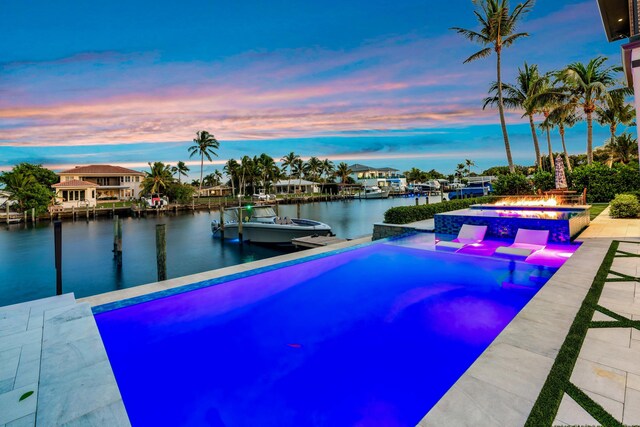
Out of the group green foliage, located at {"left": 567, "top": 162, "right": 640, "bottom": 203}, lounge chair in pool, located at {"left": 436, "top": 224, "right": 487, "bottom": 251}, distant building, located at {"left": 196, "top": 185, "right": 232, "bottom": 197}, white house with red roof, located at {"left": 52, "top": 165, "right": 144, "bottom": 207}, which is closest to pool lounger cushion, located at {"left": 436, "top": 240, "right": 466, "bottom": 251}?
lounge chair in pool, located at {"left": 436, "top": 224, "right": 487, "bottom": 251}

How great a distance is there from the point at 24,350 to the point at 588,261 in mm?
9541

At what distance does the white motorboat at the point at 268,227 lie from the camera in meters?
16.3

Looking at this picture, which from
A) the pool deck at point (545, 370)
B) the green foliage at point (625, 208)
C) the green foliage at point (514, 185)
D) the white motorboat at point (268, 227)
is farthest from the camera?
the green foliage at point (514, 185)

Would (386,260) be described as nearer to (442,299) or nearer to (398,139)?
(442,299)

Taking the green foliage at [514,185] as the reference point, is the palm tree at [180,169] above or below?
above

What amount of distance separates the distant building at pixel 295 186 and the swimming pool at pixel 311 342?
210 ft

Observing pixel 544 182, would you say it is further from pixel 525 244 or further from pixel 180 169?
pixel 180 169

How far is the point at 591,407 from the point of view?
2273mm

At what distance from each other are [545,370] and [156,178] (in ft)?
166

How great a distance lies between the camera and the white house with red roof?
1640 inches

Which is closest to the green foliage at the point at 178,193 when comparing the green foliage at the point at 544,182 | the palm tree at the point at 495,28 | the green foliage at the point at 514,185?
the palm tree at the point at 495,28

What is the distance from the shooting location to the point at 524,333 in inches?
140

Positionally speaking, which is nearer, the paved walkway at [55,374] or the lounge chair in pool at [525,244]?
the paved walkway at [55,374]

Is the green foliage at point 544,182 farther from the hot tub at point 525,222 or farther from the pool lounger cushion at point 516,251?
the pool lounger cushion at point 516,251
